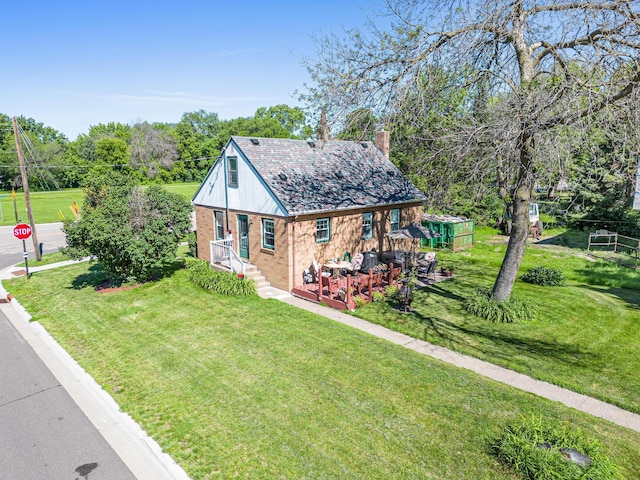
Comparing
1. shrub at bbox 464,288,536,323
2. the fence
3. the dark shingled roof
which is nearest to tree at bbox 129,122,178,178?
the dark shingled roof

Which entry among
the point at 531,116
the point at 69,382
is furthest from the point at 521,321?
the point at 69,382

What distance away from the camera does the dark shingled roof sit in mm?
15758

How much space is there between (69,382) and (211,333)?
11.7 ft

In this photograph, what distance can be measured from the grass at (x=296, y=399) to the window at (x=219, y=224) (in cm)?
666

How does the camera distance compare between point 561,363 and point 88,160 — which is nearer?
point 561,363

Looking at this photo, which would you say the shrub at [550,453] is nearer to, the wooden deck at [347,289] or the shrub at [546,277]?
the wooden deck at [347,289]

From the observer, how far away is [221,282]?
1534 cm

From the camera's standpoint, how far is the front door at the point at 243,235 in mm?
17422

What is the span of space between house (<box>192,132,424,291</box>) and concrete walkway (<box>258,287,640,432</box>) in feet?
10.3

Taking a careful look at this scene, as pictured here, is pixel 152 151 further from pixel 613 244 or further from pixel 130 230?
pixel 613 244

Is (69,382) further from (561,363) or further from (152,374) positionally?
(561,363)

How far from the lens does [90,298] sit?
49.7 feet

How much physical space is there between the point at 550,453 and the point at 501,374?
3.39m

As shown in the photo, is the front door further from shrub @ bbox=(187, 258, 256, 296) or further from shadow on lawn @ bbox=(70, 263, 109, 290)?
shadow on lawn @ bbox=(70, 263, 109, 290)
